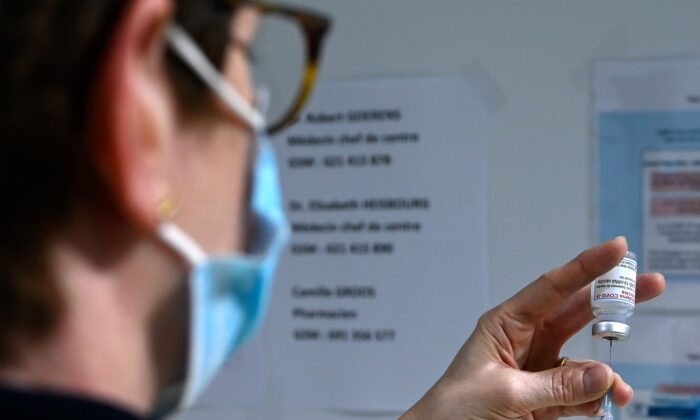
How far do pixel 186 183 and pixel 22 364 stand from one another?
0.14 meters

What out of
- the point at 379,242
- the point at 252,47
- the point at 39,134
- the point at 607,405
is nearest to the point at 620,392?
the point at 607,405

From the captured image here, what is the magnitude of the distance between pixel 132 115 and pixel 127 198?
0.05 m

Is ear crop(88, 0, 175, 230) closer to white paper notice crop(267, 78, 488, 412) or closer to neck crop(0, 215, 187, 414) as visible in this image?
neck crop(0, 215, 187, 414)

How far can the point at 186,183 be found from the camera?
1.78 feet

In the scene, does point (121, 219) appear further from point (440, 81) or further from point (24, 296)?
point (440, 81)

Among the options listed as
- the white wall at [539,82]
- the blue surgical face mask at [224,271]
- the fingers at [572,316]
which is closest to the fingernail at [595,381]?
the fingers at [572,316]

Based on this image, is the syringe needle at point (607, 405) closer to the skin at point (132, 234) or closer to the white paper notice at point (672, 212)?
the white paper notice at point (672, 212)

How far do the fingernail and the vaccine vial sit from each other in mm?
44

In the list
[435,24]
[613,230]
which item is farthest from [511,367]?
[435,24]

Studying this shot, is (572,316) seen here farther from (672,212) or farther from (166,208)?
(166,208)

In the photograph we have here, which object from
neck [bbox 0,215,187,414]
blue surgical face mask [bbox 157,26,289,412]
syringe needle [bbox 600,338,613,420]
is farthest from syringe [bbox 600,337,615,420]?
neck [bbox 0,215,187,414]

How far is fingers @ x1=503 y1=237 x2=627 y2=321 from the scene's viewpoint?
101 cm

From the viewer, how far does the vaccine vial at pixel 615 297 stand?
3.35 ft

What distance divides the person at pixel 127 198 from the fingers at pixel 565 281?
0.51 meters
